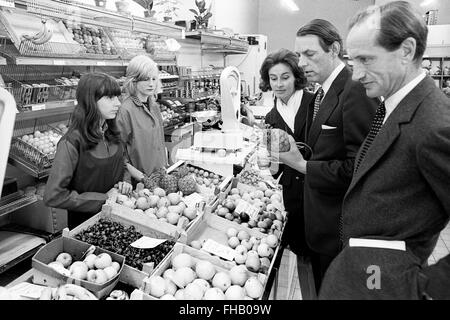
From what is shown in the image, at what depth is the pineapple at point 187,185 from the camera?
7.77 feet

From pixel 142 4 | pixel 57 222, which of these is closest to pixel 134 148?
pixel 57 222

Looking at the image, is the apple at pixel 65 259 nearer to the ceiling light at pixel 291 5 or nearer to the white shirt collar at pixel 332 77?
the white shirt collar at pixel 332 77

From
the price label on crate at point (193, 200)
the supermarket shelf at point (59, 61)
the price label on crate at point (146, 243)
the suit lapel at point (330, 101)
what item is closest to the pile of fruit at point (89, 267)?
the price label on crate at point (146, 243)

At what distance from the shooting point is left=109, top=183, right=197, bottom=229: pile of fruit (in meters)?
1.90

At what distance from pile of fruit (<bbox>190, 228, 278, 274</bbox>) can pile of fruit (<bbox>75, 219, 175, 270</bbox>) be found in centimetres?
20

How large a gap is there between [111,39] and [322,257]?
3.59 metres

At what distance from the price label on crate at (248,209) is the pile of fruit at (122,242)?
558mm

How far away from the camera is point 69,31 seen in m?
3.62

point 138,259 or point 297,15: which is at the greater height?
point 297,15

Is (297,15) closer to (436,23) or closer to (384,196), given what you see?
(436,23)

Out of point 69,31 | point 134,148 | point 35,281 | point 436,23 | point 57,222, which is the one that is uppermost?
point 436,23

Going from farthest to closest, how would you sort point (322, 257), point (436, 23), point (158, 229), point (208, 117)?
point (436, 23)
point (208, 117)
point (322, 257)
point (158, 229)
